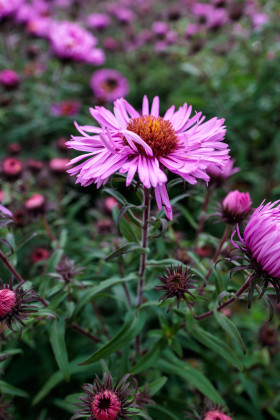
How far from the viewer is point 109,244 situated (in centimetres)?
127

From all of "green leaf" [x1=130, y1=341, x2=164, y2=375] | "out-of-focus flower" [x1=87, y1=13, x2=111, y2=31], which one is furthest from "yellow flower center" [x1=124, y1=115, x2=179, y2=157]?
"out-of-focus flower" [x1=87, y1=13, x2=111, y2=31]

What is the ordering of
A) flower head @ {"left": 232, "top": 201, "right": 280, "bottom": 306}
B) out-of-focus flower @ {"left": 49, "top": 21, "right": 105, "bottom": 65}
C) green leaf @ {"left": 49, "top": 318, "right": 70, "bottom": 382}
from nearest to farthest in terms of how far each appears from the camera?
1. flower head @ {"left": 232, "top": 201, "right": 280, "bottom": 306}
2. green leaf @ {"left": 49, "top": 318, "right": 70, "bottom": 382}
3. out-of-focus flower @ {"left": 49, "top": 21, "right": 105, "bottom": 65}

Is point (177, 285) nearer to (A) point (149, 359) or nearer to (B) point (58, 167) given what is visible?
(A) point (149, 359)

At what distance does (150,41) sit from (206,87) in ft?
3.84

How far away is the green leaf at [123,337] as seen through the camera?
3.10 ft

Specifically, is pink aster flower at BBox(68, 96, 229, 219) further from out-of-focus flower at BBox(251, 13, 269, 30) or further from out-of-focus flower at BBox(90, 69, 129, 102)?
out-of-focus flower at BBox(90, 69, 129, 102)

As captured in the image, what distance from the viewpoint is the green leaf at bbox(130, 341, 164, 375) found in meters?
1.02

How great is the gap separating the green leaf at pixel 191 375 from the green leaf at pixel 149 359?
3.7 inches

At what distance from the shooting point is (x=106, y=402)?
30.1 inches

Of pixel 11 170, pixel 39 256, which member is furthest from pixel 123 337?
pixel 11 170

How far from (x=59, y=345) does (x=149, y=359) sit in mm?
268

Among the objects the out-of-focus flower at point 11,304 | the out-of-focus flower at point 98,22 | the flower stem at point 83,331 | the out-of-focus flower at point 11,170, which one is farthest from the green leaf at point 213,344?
the out-of-focus flower at point 98,22

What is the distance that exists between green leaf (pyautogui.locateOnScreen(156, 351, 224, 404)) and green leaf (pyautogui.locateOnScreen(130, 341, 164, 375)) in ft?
0.31

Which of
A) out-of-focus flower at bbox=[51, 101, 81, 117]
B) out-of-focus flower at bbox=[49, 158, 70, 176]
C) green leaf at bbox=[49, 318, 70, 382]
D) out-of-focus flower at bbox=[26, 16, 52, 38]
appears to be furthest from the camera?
out-of-focus flower at bbox=[26, 16, 52, 38]
